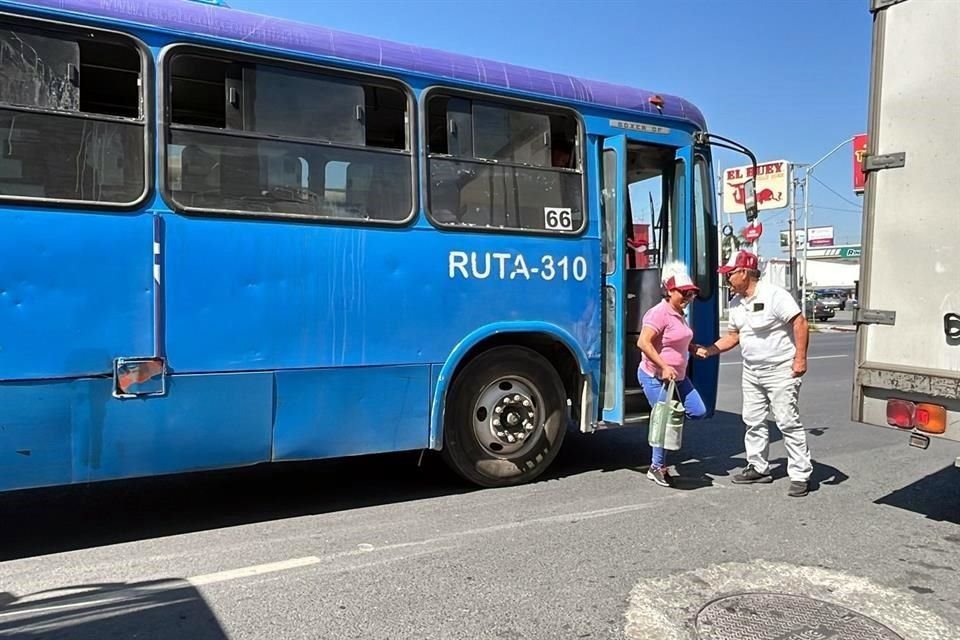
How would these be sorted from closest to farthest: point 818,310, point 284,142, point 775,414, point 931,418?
point 931,418, point 284,142, point 775,414, point 818,310

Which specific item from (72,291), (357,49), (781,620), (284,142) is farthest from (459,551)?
(357,49)

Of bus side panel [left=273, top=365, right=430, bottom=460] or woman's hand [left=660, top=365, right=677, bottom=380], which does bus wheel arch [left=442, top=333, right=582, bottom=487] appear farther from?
woman's hand [left=660, top=365, right=677, bottom=380]

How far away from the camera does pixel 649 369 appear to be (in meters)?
5.71

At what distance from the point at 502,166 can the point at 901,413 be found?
3.13 m

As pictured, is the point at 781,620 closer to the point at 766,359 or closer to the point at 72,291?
the point at 766,359

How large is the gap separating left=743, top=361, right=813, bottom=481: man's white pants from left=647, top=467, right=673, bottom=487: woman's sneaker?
0.72 metres

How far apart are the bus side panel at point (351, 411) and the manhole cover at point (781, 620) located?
7.53 feet

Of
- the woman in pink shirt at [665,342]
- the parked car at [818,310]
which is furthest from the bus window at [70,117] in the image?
the parked car at [818,310]

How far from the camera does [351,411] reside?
4832mm

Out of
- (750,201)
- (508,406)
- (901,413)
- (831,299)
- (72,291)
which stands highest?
(750,201)

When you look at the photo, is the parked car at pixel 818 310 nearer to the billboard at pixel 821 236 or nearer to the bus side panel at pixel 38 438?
the bus side panel at pixel 38 438

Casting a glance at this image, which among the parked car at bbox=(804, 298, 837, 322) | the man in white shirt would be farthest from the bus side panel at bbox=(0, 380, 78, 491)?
the parked car at bbox=(804, 298, 837, 322)

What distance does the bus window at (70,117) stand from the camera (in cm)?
388

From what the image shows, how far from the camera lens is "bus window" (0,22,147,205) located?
3.88 metres
